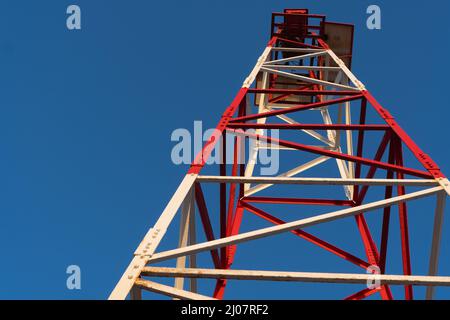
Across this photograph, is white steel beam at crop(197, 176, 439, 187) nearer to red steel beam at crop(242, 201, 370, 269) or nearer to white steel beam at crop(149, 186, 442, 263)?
white steel beam at crop(149, 186, 442, 263)

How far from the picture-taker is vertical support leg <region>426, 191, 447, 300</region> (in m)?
5.20

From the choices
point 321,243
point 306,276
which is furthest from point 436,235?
point 321,243

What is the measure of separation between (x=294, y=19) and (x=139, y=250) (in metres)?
15.4

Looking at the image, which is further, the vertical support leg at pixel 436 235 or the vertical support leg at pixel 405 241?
the vertical support leg at pixel 405 241

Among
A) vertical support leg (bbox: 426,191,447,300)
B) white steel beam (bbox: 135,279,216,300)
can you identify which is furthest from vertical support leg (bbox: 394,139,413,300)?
white steel beam (bbox: 135,279,216,300)

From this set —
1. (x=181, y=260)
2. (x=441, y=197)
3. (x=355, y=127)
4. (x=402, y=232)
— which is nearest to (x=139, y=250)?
(x=181, y=260)

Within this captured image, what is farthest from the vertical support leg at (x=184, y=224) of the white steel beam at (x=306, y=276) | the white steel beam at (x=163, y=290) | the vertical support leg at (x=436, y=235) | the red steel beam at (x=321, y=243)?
the red steel beam at (x=321, y=243)

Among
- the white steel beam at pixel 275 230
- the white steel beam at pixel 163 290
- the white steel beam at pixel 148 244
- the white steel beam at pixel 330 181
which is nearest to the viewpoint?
the white steel beam at pixel 148 244

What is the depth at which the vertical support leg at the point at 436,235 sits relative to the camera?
520 centimetres

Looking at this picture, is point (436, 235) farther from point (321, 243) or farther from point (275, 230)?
point (321, 243)

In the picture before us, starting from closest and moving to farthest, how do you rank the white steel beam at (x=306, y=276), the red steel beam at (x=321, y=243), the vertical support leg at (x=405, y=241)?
1. the white steel beam at (x=306, y=276)
2. the vertical support leg at (x=405, y=241)
3. the red steel beam at (x=321, y=243)

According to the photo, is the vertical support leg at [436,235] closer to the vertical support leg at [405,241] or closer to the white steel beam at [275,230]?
the white steel beam at [275,230]

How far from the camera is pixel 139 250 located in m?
4.18
